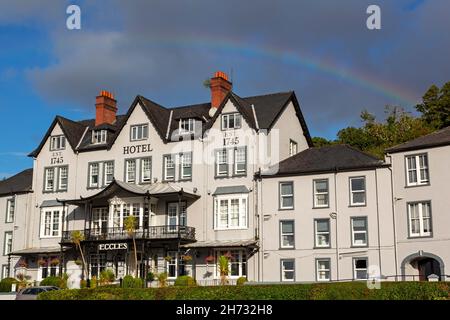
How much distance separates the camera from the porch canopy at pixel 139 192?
45.0 metres

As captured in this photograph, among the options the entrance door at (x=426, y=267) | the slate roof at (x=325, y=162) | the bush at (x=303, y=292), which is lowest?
the bush at (x=303, y=292)

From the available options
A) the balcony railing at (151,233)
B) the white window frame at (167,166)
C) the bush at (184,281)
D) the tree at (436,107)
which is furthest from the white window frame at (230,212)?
the tree at (436,107)

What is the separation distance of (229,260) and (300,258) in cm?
494

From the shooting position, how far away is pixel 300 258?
42094 mm

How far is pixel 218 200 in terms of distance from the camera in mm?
45594

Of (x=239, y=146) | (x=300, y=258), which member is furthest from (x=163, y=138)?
(x=300, y=258)

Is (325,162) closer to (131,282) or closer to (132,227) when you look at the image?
(132,227)

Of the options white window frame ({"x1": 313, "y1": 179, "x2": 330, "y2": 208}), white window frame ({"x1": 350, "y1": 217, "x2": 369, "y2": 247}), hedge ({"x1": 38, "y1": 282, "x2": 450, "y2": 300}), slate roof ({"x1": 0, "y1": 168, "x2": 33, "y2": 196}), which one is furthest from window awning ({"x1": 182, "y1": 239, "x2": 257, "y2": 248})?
slate roof ({"x1": 0, "y1": 168, "x2": 33, "y2": 196})

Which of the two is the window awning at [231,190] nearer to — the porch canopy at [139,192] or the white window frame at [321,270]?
the porch canopy at [139,192]

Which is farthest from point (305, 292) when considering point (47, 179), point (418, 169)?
point (47, 179)

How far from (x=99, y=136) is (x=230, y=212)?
14148mm

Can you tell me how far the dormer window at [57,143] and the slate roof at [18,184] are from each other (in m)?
3.91
